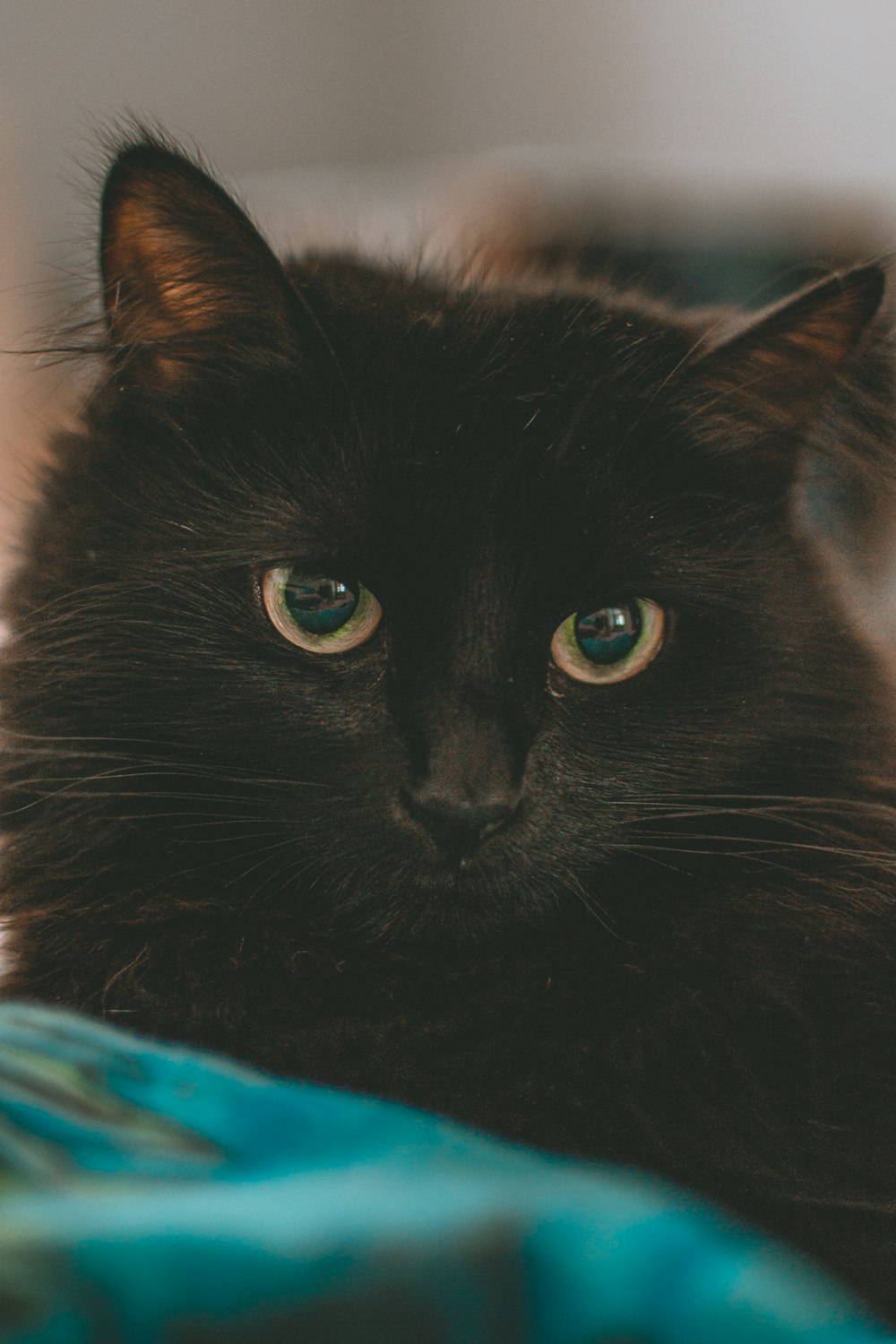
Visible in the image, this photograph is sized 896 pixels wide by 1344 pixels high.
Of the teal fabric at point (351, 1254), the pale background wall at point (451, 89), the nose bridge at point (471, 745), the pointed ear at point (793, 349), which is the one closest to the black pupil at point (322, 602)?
the nose bridge at point (471, 745)

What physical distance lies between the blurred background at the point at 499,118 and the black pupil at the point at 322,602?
566 mm

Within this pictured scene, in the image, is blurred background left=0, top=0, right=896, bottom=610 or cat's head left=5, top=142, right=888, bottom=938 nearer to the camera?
cat's head left=5, top=142, right=888, bottom=938

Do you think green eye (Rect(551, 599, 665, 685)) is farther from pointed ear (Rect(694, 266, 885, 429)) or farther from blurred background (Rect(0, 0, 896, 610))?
blurred background (Rect(0, 0, 896, 610))

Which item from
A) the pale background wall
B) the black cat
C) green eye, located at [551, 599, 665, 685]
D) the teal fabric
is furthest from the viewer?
the pale background wall

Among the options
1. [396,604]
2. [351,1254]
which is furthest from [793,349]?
[351,1254]

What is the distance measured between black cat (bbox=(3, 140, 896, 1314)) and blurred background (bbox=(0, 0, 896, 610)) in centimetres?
39

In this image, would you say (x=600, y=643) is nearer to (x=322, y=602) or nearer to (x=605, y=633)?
(x=605, y=633)

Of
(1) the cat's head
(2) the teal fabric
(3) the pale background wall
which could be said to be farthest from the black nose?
(3) the pale background wall

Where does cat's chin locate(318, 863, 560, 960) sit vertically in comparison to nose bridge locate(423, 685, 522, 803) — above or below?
below

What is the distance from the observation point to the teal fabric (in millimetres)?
402

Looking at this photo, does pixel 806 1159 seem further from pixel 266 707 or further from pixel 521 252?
pixel 521 252

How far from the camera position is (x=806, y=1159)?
0.80 metres

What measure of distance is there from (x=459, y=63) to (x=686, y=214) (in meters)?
1.13

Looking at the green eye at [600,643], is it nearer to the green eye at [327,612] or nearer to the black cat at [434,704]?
the black cat at [434,704]
